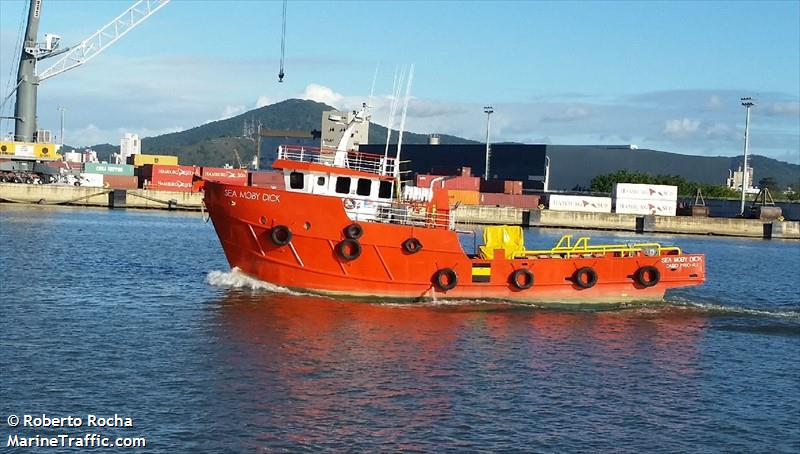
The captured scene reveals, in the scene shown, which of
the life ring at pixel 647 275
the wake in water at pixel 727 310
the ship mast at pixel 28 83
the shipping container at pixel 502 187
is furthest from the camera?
the shipping container at pixel 502 187

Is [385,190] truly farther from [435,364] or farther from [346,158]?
[435,364]

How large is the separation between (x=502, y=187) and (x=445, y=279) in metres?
66.7

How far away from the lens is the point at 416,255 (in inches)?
991

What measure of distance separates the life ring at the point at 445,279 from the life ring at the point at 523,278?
1.76 m

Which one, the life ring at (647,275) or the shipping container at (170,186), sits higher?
the shipping container at (170,186)

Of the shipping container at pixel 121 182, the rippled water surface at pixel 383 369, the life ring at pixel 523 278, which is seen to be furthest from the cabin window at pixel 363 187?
the shipping container at pixel 121 182

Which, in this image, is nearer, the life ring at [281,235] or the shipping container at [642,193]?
the life ring at [281,235]

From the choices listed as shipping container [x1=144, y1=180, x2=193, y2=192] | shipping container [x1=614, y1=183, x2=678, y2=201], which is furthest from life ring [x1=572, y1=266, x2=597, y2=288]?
shipping container [x1=144, y1=180, x2=193, y2=192]

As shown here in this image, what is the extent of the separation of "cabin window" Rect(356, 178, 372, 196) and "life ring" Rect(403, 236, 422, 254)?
83.0 inches

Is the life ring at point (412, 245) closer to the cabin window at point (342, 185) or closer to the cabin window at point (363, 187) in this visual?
the cabin window at point (363, 187)

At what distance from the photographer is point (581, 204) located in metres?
84.2

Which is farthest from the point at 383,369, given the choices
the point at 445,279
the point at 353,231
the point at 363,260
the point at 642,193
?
the point at 642,193

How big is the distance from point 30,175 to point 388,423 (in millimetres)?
67746

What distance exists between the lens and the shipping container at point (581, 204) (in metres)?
83.9
